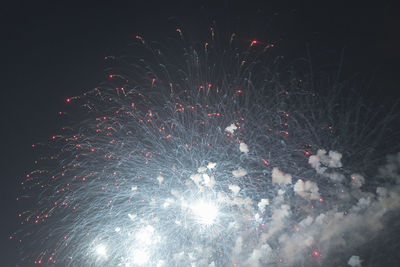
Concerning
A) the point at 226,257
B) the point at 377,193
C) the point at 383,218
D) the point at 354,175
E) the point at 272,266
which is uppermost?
the point at 354,175

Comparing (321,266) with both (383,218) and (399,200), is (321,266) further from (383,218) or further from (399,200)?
(399,200)

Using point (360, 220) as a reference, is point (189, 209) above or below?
above

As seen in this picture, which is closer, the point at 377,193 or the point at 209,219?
the point at 209,219

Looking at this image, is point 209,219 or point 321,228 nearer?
point 209,219

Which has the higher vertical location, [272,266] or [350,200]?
[350,200]

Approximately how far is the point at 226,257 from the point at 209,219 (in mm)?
3907

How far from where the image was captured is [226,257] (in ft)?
70.2

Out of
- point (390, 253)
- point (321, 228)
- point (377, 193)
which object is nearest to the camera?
point (390, 253)

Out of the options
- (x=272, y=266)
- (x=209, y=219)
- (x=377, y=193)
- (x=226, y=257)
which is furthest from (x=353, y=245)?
(x=209, y=219)

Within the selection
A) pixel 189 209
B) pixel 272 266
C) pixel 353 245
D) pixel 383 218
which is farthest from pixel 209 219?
pixel 383 218

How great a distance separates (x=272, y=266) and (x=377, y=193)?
27.6 feet

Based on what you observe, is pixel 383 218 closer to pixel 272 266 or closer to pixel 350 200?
pixel 350 200

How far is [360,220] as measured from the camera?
22125 mm

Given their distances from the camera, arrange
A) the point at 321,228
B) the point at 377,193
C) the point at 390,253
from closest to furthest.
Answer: the point at 390,253
the point at 377,193
the point at 321,228
